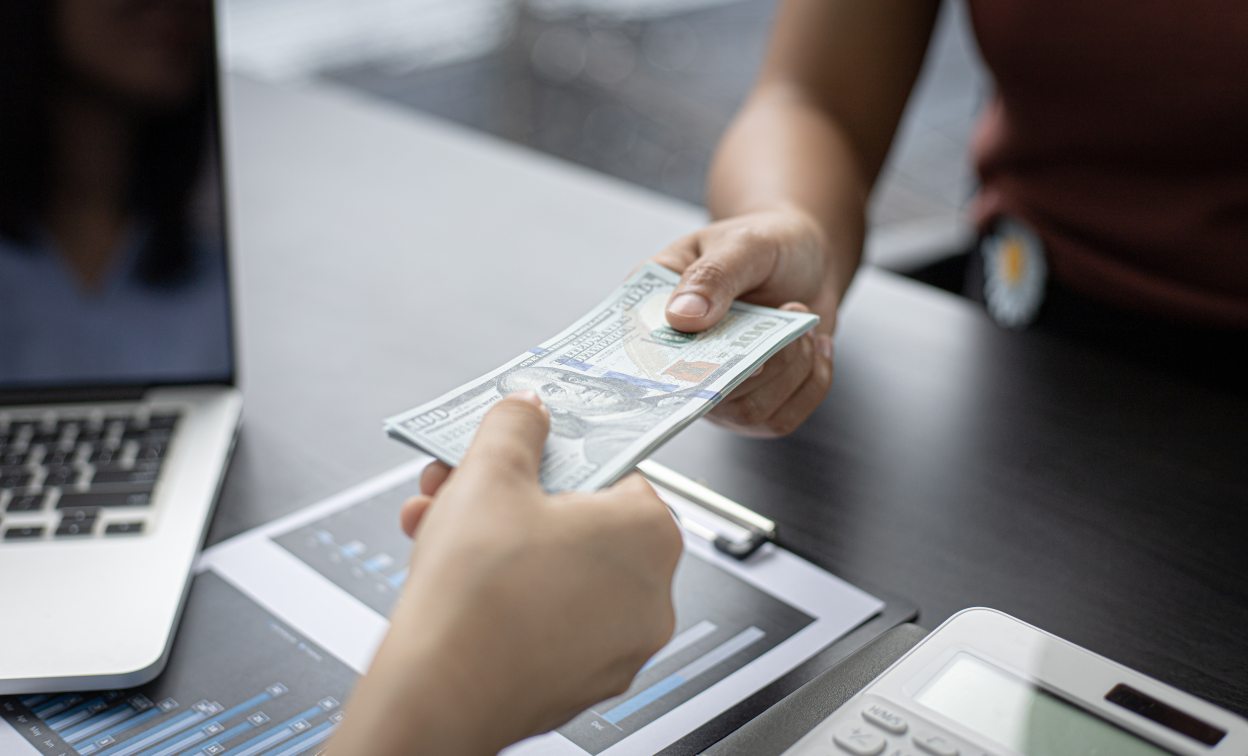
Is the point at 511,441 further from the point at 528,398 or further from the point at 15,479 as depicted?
the point at 15,479

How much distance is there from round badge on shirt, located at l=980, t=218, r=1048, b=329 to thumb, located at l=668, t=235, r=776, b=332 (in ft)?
1.53

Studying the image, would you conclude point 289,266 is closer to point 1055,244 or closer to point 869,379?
point 869,379

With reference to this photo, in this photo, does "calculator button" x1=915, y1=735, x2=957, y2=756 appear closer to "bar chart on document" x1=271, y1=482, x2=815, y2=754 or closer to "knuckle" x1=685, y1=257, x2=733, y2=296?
"bar chart on document" x1=271, y1=482, x2=815, y2=754

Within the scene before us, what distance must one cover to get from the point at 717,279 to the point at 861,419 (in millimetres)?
208

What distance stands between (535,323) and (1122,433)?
446mm

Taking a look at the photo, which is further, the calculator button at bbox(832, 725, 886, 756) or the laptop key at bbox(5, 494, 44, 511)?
the laptop key at bbox(5, 494, 44, 511)

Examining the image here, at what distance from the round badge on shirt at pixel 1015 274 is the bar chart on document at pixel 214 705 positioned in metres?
0.76

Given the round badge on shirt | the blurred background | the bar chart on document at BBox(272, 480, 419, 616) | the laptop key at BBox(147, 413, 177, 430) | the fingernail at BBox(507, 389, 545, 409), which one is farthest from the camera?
the blurred background

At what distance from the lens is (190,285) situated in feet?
2.54

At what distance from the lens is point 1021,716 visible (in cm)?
48

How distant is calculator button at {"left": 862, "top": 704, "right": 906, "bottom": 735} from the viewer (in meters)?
0.47

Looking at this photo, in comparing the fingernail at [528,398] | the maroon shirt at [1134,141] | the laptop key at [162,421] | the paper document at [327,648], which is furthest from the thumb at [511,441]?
the maroon shirt at [1134,141]

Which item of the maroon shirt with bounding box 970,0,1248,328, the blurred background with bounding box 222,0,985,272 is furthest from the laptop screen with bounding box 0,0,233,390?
the blurred background with bounding box 222,0,985,272

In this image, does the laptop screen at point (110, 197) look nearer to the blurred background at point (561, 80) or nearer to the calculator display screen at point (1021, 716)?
the calculator display screen at point (1021, 716)
